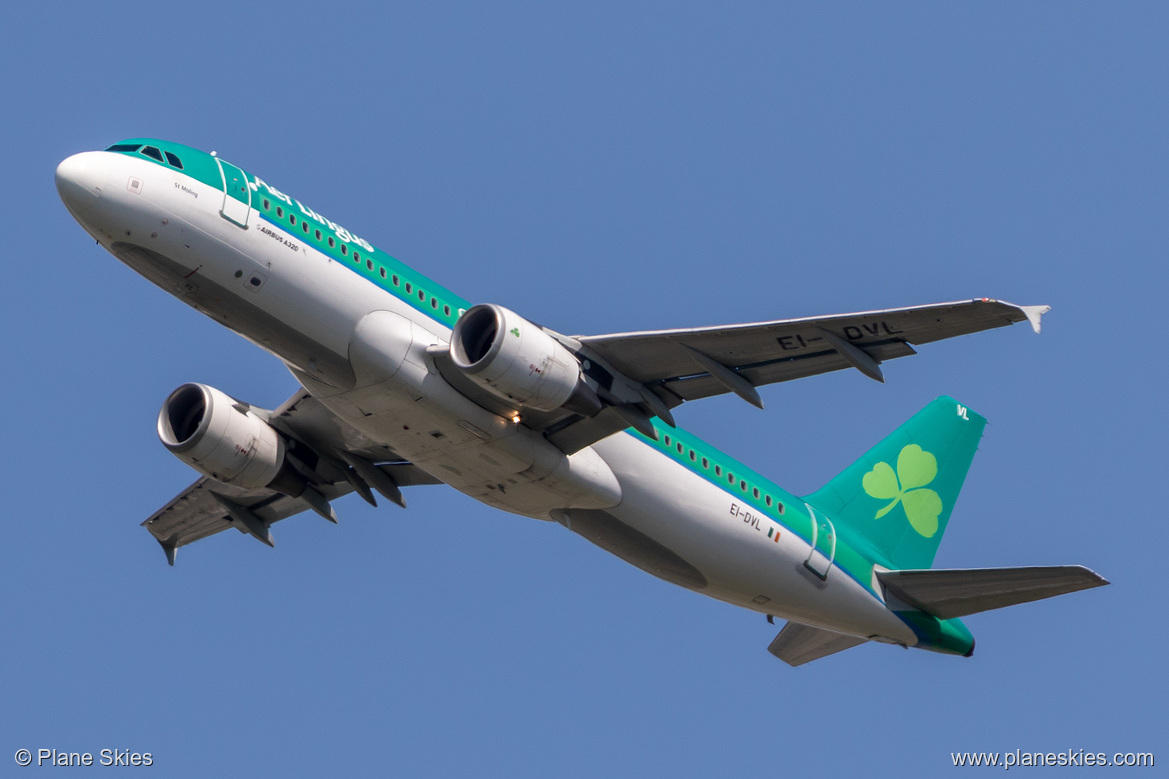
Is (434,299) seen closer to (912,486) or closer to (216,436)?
(216,436)

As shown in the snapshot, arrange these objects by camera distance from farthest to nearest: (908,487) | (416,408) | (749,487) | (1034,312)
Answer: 1. (908,487)
2. (749,487)
3. (416,408)
4. (1034,312)

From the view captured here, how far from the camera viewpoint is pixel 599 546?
29.1m

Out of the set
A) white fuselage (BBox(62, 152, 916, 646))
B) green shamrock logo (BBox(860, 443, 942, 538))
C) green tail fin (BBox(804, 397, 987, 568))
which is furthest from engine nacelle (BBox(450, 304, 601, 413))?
green shamrock logo (BBox(860, 443, 942, 538))

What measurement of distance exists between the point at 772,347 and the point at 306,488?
38.5 feet

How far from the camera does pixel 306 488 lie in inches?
1251

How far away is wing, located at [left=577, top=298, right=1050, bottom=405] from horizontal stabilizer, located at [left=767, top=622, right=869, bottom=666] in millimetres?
8630

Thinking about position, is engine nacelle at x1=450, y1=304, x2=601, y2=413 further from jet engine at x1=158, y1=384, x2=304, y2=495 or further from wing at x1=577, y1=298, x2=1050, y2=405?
jet engine at x1=158, y1=384, x2=304, y2=495

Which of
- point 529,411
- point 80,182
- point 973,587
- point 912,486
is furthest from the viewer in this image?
point 912,486

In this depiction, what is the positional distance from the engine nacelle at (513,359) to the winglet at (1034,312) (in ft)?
25.5

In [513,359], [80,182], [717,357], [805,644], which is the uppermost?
[717,357]

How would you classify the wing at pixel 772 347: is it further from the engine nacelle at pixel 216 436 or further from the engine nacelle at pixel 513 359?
the engine nacelle at pixel 216 436

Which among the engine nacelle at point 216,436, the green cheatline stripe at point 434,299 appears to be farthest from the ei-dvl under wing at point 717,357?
the engine nacelle at point 216,436

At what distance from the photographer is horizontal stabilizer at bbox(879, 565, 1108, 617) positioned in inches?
1130

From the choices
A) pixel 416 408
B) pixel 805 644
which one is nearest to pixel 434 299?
pixel 416 408
